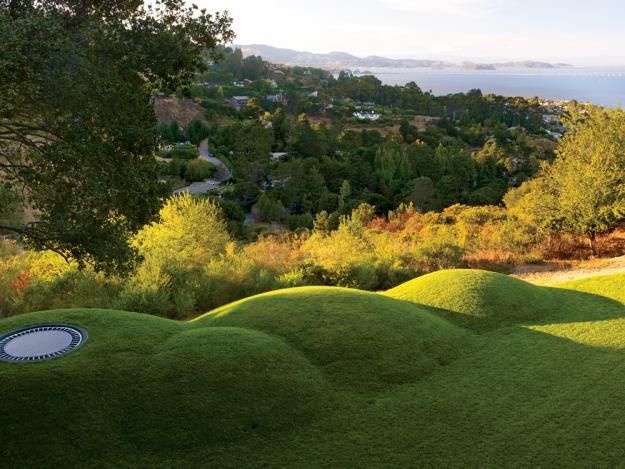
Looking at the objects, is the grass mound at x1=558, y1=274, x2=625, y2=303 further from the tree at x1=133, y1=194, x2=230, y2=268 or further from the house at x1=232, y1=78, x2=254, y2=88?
the house at x1=232, y1=78, x2=254, y2=88

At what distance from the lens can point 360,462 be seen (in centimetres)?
600

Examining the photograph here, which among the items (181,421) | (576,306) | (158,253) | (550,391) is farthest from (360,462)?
(158,253)

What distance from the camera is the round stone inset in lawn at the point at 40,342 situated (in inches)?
312

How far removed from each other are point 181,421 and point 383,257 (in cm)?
1356

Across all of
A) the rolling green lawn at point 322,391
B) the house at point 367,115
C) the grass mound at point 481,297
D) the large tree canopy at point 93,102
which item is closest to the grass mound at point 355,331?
the rolling green lawn at point 322,391

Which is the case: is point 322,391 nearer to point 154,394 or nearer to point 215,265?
point 154,394

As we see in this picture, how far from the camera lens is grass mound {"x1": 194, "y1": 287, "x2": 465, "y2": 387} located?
828cm

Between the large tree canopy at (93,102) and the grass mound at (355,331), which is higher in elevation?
the large tree canopy at (93,102)

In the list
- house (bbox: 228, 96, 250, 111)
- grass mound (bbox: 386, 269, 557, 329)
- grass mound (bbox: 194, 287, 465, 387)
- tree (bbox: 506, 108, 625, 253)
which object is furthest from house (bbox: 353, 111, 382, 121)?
grass mound (bbox: 194, 287, 465, 387)

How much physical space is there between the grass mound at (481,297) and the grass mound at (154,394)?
442cm

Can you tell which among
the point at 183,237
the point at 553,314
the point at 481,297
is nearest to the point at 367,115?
the point at 183,237

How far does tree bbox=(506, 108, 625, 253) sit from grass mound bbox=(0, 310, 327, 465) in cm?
1605

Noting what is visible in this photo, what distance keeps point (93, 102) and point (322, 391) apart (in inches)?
202

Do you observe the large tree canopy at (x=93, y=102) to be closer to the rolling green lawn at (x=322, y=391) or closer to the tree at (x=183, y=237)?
the rolling green lawn at (x=322, y=391)
